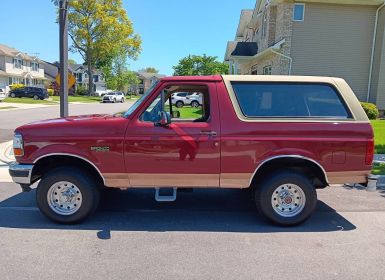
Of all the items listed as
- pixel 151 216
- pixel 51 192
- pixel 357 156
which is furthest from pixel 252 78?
pixel 51 192

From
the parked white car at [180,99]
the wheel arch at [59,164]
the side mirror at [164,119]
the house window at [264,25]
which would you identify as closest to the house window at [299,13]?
the house window at [264,25]

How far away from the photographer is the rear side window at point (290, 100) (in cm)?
499

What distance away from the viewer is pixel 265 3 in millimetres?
22422

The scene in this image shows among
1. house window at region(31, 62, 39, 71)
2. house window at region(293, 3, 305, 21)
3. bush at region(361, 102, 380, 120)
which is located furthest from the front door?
house window at region(31, 62, 39, 71)

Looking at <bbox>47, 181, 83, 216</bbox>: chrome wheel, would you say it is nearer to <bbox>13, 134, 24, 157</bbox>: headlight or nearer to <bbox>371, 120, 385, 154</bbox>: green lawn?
<bbox>13, 134, 24, 157</bbox>: headlight

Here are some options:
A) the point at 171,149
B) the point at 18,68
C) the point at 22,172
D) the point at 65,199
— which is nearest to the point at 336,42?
the point at 171,149

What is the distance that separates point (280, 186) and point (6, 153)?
7991mm

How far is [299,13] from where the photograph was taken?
18.6 m

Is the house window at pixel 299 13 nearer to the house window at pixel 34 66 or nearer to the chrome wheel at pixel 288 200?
the chrome wheel at pixel 288 200

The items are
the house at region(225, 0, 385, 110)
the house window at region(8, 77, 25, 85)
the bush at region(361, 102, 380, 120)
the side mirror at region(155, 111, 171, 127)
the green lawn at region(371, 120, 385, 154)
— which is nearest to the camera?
the side mirror at region(155, 111, 171, 127)

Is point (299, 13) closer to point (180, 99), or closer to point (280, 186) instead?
point (180, 99)

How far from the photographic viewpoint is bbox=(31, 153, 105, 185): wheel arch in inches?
193

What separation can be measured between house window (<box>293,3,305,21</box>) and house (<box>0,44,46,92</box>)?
47.8 metres

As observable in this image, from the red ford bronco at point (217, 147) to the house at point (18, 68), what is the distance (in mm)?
55411
